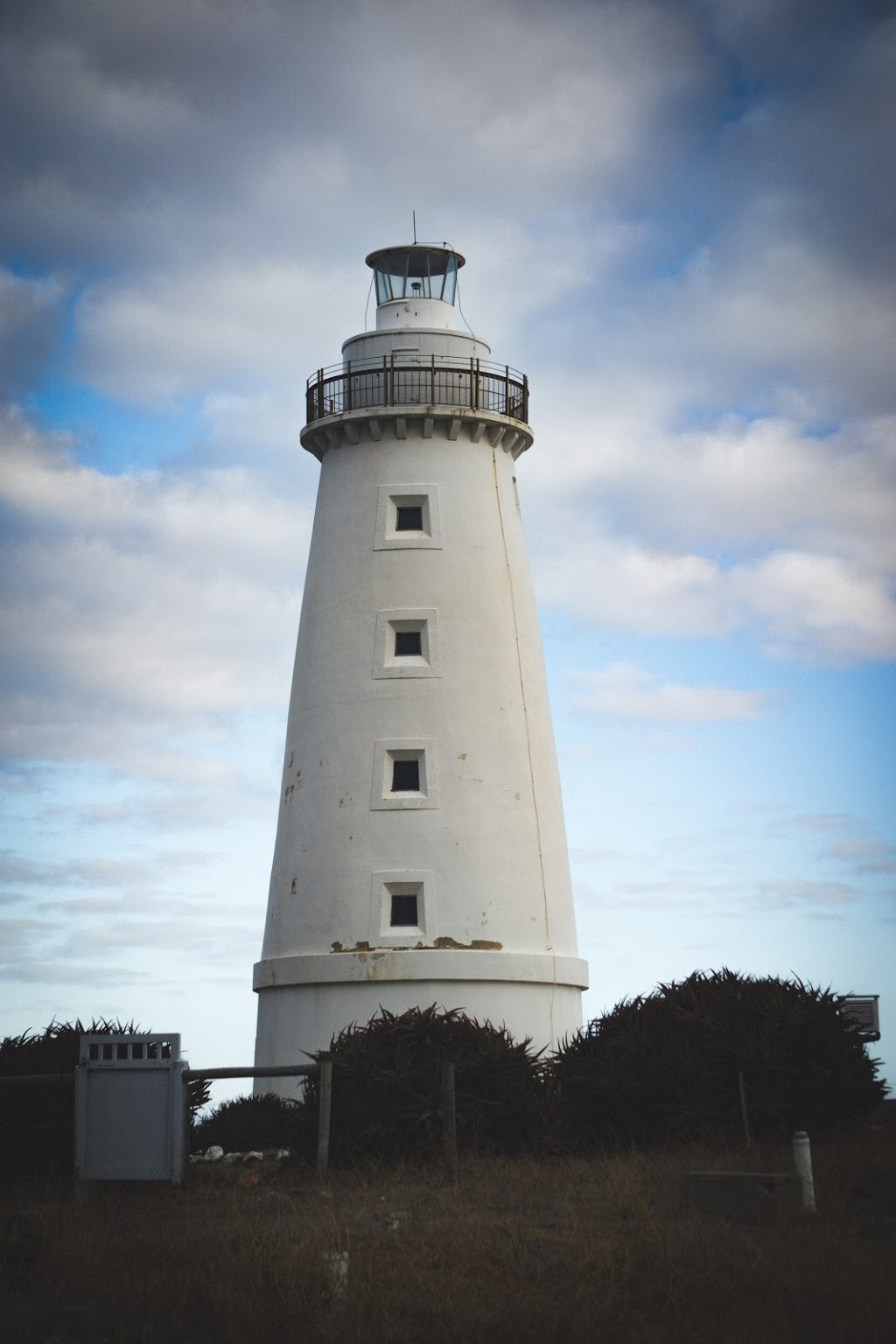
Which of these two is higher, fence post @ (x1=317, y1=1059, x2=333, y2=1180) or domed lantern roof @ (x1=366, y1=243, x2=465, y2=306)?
domed lantern roof @ (x1=366, y1=243, x2=465, y2=306)

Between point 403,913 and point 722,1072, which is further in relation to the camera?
point 403,913

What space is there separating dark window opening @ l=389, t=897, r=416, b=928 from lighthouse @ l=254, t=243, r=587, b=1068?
34 millimetres

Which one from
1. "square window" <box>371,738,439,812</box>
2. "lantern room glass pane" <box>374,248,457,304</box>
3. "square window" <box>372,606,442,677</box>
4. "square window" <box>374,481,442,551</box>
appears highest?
"lantern room glass pane" <box>374,248,457,304</box>

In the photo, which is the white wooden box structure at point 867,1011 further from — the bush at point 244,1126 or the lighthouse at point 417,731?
the bush at point 244,1126

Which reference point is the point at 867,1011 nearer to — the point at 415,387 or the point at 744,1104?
the point at 744,1104

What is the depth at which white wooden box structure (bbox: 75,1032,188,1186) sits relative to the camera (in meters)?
19.0

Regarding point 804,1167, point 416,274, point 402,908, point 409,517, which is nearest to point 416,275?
point 416,274

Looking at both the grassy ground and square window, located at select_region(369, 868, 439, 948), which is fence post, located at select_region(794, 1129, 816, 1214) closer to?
the grassy ground

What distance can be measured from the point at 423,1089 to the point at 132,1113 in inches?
166

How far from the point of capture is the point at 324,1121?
2055 cm

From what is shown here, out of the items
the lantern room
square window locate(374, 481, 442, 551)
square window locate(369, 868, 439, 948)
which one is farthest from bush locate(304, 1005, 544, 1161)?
the lantern room

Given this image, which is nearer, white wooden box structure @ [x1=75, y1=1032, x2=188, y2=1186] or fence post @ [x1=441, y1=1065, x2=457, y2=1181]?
white wooden box structure @ [x1=75, y1=1032, x2=188, y2=1186]

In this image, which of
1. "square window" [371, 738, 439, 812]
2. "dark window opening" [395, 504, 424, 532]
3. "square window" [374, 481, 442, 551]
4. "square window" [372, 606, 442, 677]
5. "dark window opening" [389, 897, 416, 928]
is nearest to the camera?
"dark window opening" [389, 897, 416, 928]

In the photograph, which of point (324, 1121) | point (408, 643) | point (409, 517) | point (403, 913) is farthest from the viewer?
point (409, 517)
